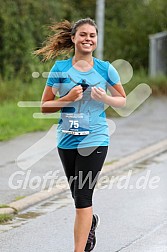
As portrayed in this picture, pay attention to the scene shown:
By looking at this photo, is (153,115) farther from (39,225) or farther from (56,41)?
(56,41)

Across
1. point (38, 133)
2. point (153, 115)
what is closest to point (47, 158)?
point (38, 133)

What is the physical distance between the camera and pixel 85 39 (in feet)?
19.6

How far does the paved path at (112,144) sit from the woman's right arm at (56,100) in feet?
8.69

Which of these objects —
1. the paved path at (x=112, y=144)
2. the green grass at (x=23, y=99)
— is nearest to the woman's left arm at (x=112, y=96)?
the paved path at (x=112, y=144)

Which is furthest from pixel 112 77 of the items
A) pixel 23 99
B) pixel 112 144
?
pixel 23 99

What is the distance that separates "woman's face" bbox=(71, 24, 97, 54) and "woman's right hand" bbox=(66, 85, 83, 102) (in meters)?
0.33

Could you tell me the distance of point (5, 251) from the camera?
6.60 metres

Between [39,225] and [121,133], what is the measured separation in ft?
23.8

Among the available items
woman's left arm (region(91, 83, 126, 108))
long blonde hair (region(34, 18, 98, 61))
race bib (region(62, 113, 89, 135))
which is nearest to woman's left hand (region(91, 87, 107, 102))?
woman's left arm (region(91, 83, 126, 108))

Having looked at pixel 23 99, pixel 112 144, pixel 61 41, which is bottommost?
pixel 23 99

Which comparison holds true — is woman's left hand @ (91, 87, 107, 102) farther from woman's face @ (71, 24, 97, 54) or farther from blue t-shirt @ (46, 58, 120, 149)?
woman's face @ (71, 24, 97, 54)

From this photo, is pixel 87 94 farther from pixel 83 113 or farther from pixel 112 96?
pixel 112 96

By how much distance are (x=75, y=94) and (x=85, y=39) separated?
47 cm

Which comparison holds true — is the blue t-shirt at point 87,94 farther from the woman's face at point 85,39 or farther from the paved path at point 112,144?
the paved path at point 112,144
